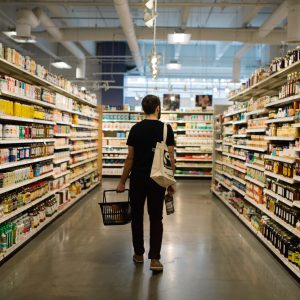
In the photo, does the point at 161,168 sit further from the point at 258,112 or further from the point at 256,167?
the point at 258,112

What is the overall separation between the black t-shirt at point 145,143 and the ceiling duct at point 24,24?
7.81 metres

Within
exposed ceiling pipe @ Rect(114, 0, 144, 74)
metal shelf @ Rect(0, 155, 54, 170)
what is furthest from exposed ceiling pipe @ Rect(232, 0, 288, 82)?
metal shelf @ Rect(0, 155, 54, 170)

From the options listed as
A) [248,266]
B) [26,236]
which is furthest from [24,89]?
[248,266]

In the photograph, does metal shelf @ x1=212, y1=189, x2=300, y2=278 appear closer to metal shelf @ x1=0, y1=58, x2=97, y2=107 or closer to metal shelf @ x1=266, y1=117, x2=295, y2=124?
metal shelf @ x1=266, y1=117, x2=295, y2=124

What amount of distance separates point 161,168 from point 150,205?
1.55 ft

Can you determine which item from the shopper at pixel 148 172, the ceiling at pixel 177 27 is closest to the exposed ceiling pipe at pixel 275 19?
the ceiling at pixel 177 27

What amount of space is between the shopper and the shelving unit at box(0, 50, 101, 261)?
1.60 metres

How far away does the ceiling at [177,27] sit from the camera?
11.5 m

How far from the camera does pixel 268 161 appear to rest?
5961 millimetres

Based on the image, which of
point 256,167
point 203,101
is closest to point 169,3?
point 203,101

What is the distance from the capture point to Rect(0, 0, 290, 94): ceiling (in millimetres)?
11492

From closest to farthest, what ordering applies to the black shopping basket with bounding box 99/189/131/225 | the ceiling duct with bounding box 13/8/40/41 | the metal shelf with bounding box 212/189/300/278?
the metal shelf with bounding box 212/189/300/278 < the black shopping basket with bounding box 99/189/131/225 < the ceiling duct with bounding box 13/8/40/41

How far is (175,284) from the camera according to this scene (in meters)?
4.23

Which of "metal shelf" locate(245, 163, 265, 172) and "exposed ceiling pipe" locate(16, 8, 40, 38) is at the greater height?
"exposed ceiling pipe" locate(16, 8, 40, 38)
